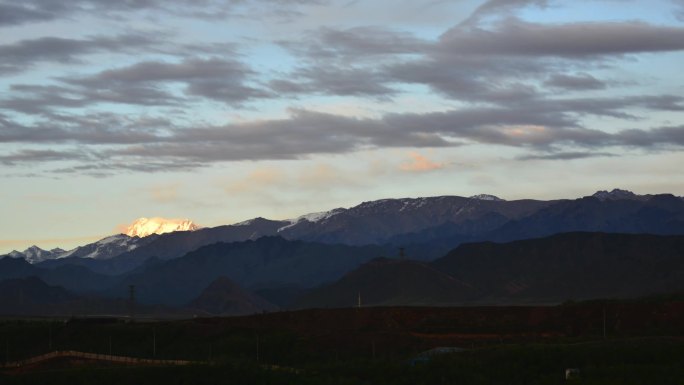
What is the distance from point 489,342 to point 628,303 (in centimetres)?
2532

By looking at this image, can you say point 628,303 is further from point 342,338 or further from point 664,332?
point 342,338

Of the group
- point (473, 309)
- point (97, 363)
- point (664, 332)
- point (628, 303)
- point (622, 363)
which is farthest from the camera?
point (473, 309)

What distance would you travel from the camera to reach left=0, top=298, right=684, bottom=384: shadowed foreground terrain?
82500 mm

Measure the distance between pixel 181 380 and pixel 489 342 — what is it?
43.2 meters

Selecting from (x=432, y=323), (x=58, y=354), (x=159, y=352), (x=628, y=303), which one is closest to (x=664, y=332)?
(x=628, y=303)

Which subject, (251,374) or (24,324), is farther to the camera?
(24,324)

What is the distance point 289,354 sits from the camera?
116438mm

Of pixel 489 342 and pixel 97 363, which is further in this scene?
pixel 489 342

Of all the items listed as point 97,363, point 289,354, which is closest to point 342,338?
point 289,354

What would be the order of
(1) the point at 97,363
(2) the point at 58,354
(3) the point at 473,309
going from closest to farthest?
(1) the point at 97,363 < (2) the point at 58,354 < (3) the point at 473,309

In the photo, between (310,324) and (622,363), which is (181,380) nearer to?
(622,363)

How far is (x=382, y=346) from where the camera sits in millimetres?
116188

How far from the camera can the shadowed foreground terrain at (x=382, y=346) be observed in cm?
8250

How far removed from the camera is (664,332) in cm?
12144
